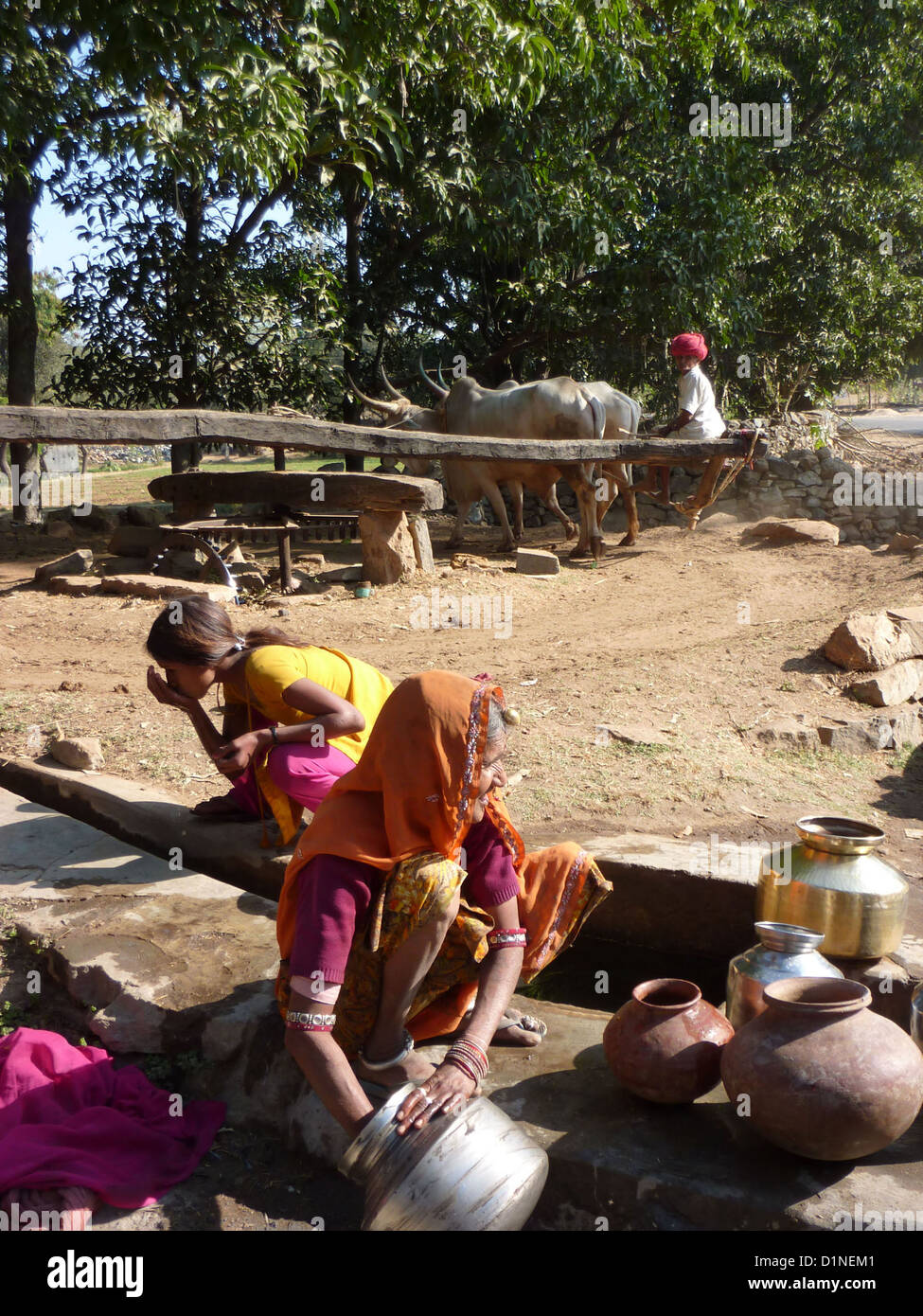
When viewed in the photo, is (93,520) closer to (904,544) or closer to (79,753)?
(79,753)

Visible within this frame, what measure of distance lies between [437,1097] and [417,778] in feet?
2.19

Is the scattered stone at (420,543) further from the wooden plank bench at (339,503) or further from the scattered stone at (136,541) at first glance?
the scattered stone at (136,541)

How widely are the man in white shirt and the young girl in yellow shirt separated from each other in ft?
22.2

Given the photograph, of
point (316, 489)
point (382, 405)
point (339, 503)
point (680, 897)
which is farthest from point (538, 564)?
point (680, 897)

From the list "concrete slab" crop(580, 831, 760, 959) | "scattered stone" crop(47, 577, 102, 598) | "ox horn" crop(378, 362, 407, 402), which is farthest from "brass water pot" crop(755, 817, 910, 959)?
"ox horn" crop(378, 362, 407, 402)

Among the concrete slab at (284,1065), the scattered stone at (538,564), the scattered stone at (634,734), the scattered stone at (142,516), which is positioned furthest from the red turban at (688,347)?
the concrete slab at (284,1065)

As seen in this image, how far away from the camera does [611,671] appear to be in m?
6.58

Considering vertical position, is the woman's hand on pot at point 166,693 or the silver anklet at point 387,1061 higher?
the woman's hand on pot at point 166,693

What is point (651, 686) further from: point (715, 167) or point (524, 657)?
point (715, 167)

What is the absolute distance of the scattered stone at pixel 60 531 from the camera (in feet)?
40.1

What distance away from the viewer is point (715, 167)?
1274 centimetres

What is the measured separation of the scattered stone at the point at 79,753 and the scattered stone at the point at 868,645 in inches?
176
